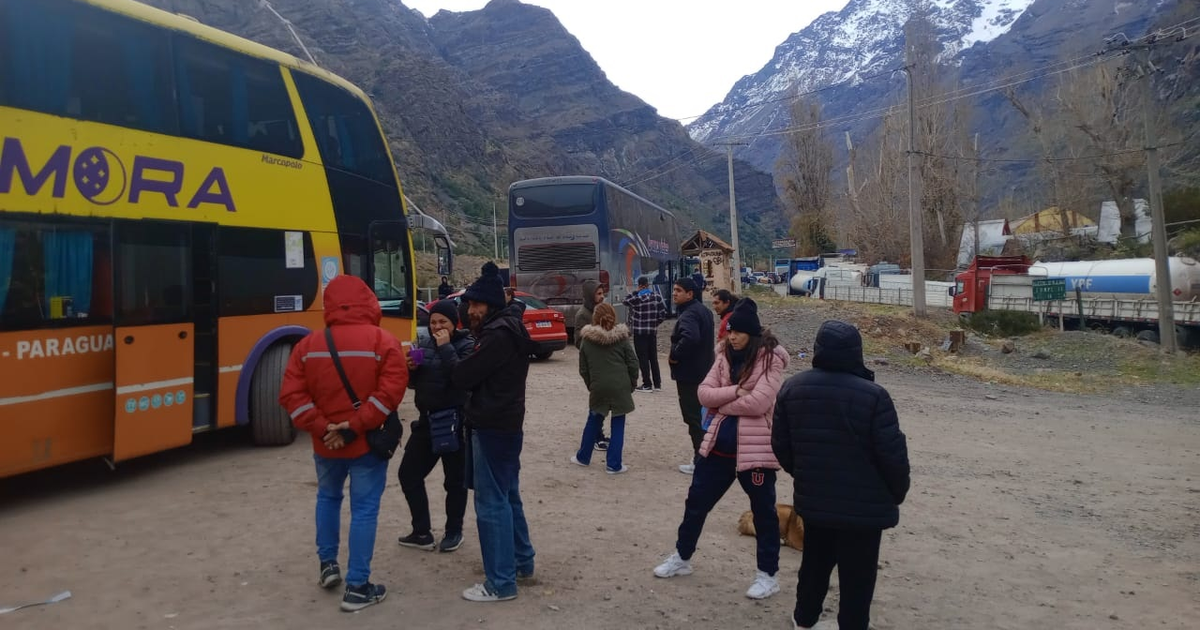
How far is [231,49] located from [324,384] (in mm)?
5111

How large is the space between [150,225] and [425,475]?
12.0 feet

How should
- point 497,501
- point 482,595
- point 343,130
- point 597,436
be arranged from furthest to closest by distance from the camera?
point 343,130 < point 597,436 < point 482,595 < point 497,501

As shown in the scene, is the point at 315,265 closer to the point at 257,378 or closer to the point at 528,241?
the point at 257,378

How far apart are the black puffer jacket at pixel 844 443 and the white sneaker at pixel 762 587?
112 cm

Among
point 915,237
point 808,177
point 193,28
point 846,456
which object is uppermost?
point 808,177

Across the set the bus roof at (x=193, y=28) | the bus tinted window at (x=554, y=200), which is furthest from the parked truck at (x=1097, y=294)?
the bus roof at (x=193, y=28)

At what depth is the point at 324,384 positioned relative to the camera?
3.85 meters

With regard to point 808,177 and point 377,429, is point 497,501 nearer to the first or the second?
point 377,429

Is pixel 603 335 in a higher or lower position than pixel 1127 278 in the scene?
lower

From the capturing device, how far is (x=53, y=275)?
5.87 metres

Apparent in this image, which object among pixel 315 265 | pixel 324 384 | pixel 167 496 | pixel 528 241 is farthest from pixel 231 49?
pixel 528 241

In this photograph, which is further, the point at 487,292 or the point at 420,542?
the point at 420,542

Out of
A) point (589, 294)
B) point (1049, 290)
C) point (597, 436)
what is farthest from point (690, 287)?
point (1049, 290)

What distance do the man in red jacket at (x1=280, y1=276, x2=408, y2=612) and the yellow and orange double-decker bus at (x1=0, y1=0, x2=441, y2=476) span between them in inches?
126
